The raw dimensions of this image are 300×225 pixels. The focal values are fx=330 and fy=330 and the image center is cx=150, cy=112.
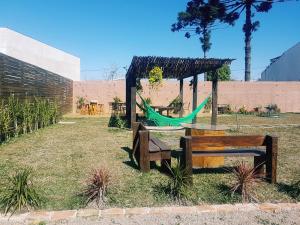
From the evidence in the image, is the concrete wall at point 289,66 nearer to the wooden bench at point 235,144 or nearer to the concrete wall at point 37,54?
the concrete wall at point 37,54

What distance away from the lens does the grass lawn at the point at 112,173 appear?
386 cm

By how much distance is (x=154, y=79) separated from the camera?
12594 millimetres

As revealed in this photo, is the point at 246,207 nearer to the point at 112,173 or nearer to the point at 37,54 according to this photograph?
the point at 112,173

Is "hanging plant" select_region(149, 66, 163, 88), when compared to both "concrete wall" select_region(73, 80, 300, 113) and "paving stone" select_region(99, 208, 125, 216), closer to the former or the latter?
"concrete wall" select_region(73, 80, 300, 113)

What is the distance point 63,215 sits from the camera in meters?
3.34

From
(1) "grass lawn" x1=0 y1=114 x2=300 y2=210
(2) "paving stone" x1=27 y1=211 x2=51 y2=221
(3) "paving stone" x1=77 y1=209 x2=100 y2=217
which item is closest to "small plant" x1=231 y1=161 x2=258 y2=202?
(1) "grass lawn" x1=0 y1=114 x2=300 y2=210

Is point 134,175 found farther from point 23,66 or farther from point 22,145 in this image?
point 23,66

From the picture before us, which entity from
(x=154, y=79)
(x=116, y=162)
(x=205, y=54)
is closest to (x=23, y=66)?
(x=154, y=79)

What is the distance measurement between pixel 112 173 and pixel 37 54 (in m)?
23.5

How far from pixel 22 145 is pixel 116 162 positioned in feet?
9.25

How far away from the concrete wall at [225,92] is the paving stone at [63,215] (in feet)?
53.4

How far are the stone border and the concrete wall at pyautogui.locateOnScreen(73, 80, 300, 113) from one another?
52.5 feet

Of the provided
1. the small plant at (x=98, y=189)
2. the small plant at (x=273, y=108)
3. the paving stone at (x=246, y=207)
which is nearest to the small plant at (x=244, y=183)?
the paving stone at (x=246, y=207)

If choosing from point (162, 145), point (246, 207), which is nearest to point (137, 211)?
point (246, 207)
